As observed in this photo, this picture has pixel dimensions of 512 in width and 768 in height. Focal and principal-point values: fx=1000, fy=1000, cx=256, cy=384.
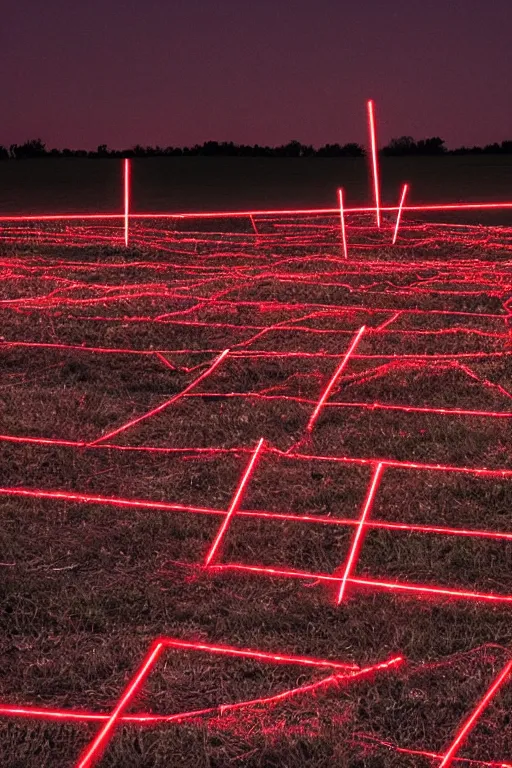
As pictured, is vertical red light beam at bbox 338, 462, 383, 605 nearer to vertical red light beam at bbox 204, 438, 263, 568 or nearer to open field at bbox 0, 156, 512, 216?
vertical red light beam at bbox 204, 438, 263, 568

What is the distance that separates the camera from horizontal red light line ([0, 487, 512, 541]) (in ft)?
14.6

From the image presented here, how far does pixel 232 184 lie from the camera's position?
1844cm

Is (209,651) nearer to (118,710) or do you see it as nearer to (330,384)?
(118,710)

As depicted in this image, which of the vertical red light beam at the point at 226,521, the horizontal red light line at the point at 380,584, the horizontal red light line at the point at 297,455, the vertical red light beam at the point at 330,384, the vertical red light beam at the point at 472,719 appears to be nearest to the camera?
the vertical red light beam at the point at 472,719

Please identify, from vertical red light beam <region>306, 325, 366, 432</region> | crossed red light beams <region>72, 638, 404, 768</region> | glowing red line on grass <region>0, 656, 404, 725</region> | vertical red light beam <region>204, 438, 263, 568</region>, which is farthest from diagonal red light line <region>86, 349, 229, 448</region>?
glowing red line on grass <region>0, 656, 404, 725</region>

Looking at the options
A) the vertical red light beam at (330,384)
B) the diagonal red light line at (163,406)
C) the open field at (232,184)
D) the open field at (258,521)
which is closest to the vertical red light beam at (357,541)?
the open field at (258,521)

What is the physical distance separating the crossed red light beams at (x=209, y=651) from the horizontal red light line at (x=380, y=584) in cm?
53

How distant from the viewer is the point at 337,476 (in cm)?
514

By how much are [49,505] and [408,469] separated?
1.84m

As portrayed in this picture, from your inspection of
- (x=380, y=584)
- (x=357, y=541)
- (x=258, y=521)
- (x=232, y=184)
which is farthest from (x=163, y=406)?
(x=232, y=184)

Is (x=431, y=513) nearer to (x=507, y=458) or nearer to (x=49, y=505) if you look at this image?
(x=507, y=458)

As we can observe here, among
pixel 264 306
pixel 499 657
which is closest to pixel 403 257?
pixel 264 306

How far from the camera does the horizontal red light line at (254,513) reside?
4461mm

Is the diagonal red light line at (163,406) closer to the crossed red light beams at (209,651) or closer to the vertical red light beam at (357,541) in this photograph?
the vertical red light beam at (357,541)
